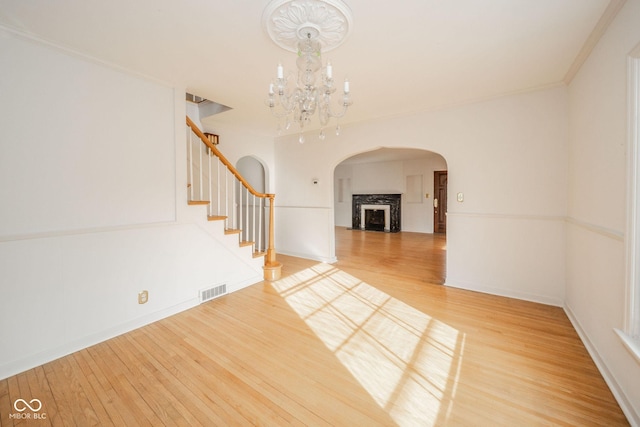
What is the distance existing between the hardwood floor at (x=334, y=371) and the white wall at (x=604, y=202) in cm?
23

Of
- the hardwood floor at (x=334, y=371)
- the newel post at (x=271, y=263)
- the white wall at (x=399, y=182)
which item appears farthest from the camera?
the white wall at (x=399, y=182)

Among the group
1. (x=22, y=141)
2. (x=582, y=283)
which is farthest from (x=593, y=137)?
(x=22, y=141)

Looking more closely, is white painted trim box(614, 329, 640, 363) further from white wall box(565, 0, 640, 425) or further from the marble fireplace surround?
the marble fireplace surround

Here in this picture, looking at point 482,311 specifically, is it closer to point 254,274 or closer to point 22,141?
point 254,274

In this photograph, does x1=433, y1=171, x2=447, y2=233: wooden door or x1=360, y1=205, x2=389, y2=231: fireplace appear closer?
x1=433, y1=171, x2=447, y2=233: wooden door

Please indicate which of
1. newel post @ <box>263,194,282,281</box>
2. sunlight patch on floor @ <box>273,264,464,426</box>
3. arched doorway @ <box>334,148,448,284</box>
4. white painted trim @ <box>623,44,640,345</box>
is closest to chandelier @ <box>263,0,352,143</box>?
white painted trim @ <box>623,44,640,345</box>

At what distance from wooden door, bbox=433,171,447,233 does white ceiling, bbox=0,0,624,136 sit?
575 centimetres

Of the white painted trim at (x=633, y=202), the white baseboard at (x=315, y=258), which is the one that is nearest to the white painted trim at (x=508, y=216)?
the white painted trim at (x=633, y=202)

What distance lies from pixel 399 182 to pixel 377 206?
1.17 m

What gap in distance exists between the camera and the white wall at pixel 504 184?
3.17 meters

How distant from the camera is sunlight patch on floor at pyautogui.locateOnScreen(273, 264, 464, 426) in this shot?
1.75m

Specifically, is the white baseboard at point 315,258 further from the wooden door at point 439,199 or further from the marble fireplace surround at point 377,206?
the wooden door at point 439,199

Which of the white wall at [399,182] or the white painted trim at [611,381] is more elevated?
the white wall at [399,182]

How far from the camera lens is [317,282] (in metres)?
4.11
